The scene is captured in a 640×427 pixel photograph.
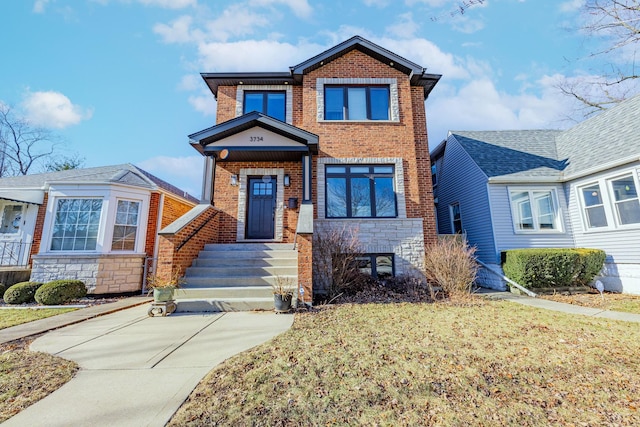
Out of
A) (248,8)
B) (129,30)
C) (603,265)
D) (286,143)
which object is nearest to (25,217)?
(129,30)

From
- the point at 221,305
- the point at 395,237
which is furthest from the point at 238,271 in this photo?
the point at 395,237

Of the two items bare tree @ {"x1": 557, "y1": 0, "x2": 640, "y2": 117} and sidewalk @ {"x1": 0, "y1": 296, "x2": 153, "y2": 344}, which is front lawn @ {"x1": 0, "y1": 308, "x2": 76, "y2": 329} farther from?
bare tree @ {"x1": 557, "y1": 0, "x2": 640, "y2": 117}

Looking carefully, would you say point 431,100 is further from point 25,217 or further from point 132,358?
point 25,217

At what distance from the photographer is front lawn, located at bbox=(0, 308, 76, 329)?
5.26 metres

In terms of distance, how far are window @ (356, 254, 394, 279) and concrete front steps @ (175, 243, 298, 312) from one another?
2.26m

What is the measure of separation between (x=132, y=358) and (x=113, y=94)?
12804mm

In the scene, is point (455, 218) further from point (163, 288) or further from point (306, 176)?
point (163, 288)

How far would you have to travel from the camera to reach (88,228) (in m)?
8.71

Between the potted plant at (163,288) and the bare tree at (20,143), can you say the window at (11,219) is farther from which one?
the bare tree at (20,143)

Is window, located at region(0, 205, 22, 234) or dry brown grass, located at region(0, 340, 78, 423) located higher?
window, located at region(0, 205, 22, 234)

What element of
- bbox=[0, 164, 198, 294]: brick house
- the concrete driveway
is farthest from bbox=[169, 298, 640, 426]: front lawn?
bbox=[0, 164, 198, 294]: brick house

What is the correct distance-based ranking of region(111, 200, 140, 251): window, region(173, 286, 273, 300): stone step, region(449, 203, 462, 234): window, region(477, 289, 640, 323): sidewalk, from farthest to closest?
region(449, 203, 462, 234): window, region(111, 200, 140, 251): window, region(173, 286, 273, 300): stone step, region(477, 289, 640, 323): sidewalk

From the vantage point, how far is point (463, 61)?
27.7 feet

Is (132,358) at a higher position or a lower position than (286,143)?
lower
